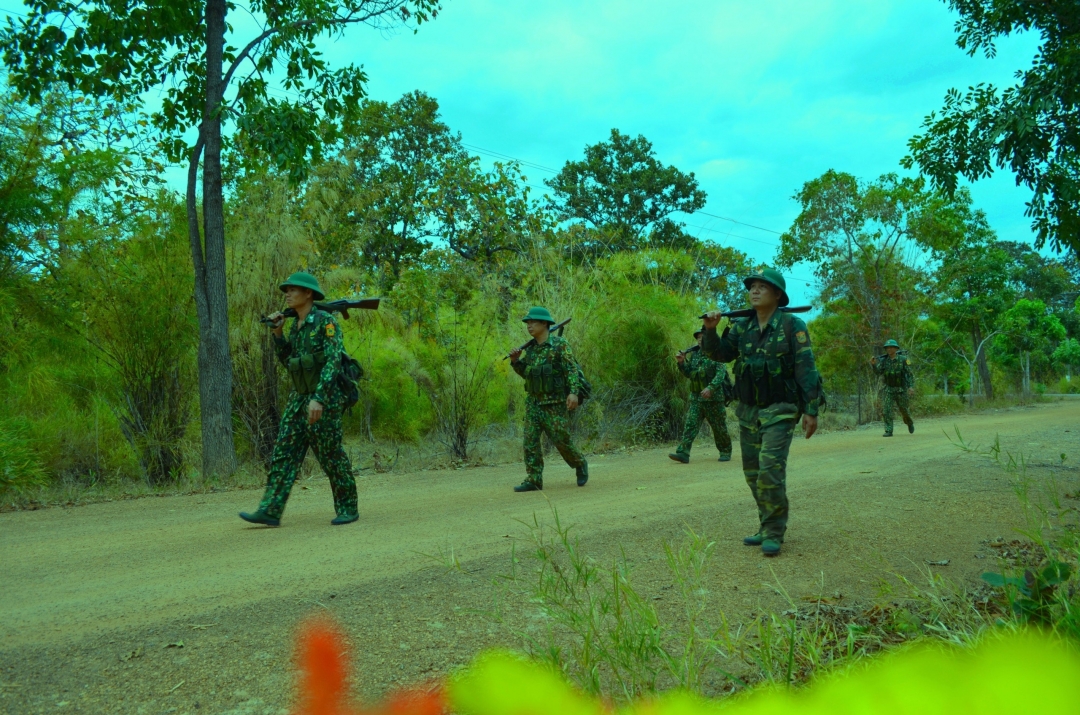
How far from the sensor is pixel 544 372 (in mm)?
10102

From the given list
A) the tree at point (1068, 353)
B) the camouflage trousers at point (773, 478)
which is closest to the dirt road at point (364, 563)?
the camouflage trousers at point (773, 478)

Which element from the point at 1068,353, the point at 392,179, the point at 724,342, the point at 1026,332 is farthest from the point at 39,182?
the point at 1068,353

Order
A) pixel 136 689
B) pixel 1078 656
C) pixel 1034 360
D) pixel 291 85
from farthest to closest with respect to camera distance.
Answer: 1. pixel 1034 360
2. pixel 291 85
3. pixel 136 689
4. pixel 1078 656

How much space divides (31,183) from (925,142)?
1004 centimetres

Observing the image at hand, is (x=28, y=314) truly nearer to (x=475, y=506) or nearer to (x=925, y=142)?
(x=475, y=506)

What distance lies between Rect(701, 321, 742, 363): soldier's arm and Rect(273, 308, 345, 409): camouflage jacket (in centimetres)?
311

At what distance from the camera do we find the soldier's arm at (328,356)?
758 cm

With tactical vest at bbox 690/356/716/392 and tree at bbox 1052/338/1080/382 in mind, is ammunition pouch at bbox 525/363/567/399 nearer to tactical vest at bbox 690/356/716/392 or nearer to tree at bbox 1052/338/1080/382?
tactical vest at bbox 690/356/716/392

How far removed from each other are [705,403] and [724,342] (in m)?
6.16

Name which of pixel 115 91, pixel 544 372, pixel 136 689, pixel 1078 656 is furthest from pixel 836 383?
pixel 1078 656

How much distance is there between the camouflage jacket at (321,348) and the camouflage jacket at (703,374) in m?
6.43

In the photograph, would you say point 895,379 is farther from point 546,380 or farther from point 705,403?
point 546,380

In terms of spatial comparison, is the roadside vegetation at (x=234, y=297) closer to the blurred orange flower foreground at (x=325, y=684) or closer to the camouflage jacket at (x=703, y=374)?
the camouflage jacket at (x=703, y=374)

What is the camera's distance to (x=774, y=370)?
6.46m
